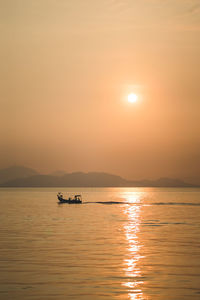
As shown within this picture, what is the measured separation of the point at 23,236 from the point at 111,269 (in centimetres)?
1965

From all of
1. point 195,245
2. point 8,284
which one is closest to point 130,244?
point 195,245

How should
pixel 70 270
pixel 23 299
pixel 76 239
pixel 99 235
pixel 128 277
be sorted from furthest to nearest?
pixel 99 235, pixel 76 239, pixel 70 270, pixel 128 277, pixel 23 299

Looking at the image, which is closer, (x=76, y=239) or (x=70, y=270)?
(x=70, y=270)

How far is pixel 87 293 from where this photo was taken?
71.2ft

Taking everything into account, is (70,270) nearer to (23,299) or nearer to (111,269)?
(111,269)

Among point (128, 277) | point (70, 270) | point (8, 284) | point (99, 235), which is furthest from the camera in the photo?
point (99, 235)

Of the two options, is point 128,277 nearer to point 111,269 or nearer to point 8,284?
point 111,269

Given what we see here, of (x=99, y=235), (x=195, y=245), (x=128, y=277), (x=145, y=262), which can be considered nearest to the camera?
(x=128, y=277)

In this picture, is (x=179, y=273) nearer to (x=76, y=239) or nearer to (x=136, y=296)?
(x=136, y=296)

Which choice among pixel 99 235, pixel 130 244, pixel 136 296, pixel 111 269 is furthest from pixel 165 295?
pixel 99 235

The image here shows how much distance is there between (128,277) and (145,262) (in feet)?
16.7

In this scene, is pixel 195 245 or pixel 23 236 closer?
pixel 195 245

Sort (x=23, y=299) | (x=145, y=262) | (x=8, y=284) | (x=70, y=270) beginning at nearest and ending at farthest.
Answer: (x=23, y=299) → (x=8, y=284) → (x=70, y=270) → (x=145, y=262)

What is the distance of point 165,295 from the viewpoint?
21.4m
